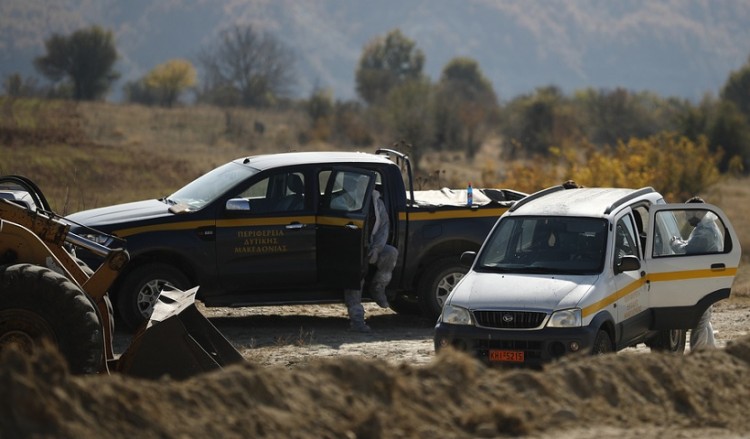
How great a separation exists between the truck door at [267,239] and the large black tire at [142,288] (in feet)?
1.80

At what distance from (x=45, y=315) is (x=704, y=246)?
20.5ft

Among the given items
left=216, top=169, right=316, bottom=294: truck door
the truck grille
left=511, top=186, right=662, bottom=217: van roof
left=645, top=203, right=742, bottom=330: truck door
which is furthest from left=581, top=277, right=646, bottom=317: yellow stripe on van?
left=216, top=169, right=316, bottom=294: truck door

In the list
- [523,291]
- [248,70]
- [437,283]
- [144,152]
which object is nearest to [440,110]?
[144,152]

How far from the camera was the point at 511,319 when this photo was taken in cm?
1051

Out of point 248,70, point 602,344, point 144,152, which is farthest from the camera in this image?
point 248,70

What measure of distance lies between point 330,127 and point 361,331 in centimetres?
4197

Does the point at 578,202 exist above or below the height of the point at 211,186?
below

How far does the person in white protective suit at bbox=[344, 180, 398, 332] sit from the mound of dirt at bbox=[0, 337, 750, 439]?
5.32 meters

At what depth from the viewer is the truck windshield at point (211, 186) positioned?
13891 millimetres

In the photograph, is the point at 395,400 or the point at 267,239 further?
the point at 267,239

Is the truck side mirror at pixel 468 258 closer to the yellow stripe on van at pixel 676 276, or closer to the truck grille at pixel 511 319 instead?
the truck grille at pixel 511 319

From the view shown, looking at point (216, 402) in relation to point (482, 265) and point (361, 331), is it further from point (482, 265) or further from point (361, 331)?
point (361, 331)

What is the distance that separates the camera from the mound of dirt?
6.74 m

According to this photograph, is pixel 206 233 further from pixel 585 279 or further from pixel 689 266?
pixel 689 266
